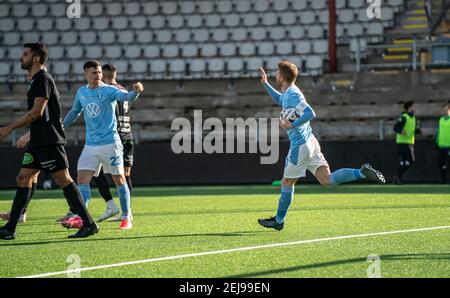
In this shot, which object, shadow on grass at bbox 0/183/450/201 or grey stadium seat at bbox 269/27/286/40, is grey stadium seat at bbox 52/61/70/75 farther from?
shadow on grass at bbox 0/183/450/201

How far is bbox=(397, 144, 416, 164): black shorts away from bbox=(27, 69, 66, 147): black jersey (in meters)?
14.7

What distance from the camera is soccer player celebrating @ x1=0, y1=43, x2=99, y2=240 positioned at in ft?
33.2

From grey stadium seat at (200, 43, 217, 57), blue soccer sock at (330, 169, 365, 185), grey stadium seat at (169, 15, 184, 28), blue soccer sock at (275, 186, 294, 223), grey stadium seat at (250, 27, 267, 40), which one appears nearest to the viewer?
blue soccer sock at (275, 186, 294, 223)

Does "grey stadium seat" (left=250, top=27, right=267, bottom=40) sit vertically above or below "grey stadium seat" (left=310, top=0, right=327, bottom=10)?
below

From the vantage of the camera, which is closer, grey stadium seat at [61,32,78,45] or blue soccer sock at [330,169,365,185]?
blue soccer sock at [330,169,365,185]

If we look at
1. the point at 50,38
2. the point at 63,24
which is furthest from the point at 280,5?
the point at 50,38

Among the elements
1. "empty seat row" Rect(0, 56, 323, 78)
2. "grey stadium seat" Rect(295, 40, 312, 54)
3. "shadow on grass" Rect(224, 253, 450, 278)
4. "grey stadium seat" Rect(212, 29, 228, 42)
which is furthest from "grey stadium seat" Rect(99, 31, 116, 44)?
"shadow on grass" Rect(224, 253, 450, 278)

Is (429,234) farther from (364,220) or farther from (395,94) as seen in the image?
A: (395,94)

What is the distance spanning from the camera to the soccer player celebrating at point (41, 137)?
10109mm

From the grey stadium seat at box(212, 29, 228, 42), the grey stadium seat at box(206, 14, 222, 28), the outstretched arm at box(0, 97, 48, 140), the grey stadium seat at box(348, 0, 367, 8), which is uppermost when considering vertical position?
the grey stadium seat at box(348, 0, 367, 8)

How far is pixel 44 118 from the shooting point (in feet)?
33.4

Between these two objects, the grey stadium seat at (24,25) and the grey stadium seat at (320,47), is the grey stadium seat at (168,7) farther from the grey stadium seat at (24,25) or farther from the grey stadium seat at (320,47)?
the grey stadium seat at (320,47)

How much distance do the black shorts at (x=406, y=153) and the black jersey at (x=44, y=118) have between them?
14.7m

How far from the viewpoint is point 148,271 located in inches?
306
